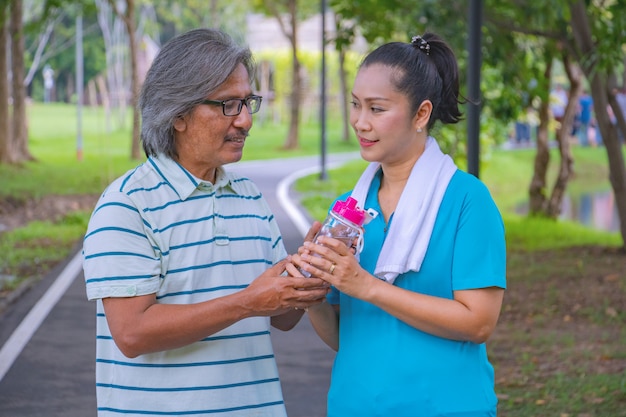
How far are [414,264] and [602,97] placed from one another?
939cm

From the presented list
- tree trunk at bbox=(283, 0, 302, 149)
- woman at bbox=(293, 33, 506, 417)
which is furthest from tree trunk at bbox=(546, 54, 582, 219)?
tree trunk at bbox=(283, 0, 302, 149)

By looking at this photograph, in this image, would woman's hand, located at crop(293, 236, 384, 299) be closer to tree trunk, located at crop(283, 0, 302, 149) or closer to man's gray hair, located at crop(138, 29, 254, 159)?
man's gray hair, located at crop(138, 29, 254, 159)

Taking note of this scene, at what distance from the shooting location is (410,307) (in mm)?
2908

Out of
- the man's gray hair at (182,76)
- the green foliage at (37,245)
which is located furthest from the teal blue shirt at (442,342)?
the green foliage at (37,245)

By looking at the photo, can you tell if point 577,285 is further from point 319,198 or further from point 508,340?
point 319,198

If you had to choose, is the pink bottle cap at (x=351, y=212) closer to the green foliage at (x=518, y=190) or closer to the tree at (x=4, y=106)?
the green foliage at (x=518, y=190)

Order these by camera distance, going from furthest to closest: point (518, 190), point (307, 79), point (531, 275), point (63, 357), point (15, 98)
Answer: point (307, 79), point (15, 98), point (518, 190), point (531, 275), point (63, 357)

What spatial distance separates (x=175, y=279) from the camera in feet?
10.2

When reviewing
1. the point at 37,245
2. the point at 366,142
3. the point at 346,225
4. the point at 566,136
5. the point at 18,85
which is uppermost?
the point at 366,142

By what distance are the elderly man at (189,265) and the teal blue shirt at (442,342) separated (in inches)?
9.0

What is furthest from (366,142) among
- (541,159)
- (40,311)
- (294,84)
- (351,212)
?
(294,84)

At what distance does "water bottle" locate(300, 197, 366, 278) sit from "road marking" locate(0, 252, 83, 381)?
5.06m

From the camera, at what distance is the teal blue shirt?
9.70ft

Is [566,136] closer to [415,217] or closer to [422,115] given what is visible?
[422,115]
